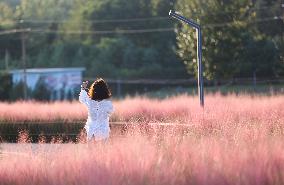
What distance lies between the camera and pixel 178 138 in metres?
9.61

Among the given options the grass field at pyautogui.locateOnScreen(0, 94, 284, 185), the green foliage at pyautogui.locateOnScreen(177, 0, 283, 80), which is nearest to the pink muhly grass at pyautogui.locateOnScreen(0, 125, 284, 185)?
the grass field at pyautogui.locateOnScreen(0, 94, 284, 185)

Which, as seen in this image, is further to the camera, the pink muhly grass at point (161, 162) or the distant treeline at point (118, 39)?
the distant treeline at point (118, 39)

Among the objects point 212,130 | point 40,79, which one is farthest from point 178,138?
point 40,79

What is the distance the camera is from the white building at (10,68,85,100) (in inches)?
2266

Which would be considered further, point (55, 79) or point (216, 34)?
point (55, 79)

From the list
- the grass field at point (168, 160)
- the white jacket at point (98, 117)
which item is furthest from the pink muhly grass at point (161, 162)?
the white jacket at point (98, 117)

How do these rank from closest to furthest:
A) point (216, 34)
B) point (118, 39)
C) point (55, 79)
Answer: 1. point (216, 34)
2. point (55, 79)
3. point (118, 39)

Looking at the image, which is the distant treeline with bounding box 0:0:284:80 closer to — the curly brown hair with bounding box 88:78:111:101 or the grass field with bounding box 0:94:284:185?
the curly brown hair with bounding box 88:78:111:101

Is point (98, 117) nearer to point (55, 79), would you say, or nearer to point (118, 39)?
point (55, 79)

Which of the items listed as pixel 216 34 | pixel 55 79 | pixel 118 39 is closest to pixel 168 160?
pixel 216 34

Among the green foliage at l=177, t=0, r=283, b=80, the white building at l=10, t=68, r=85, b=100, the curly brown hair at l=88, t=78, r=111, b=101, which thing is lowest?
the white building at l=10, t=68, r=85, b=100

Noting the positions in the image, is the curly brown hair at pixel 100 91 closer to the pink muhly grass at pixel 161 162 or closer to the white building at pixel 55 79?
the pink muhly grass at pixel 161 162

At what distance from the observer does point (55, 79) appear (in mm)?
58844

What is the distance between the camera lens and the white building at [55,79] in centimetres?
5756
